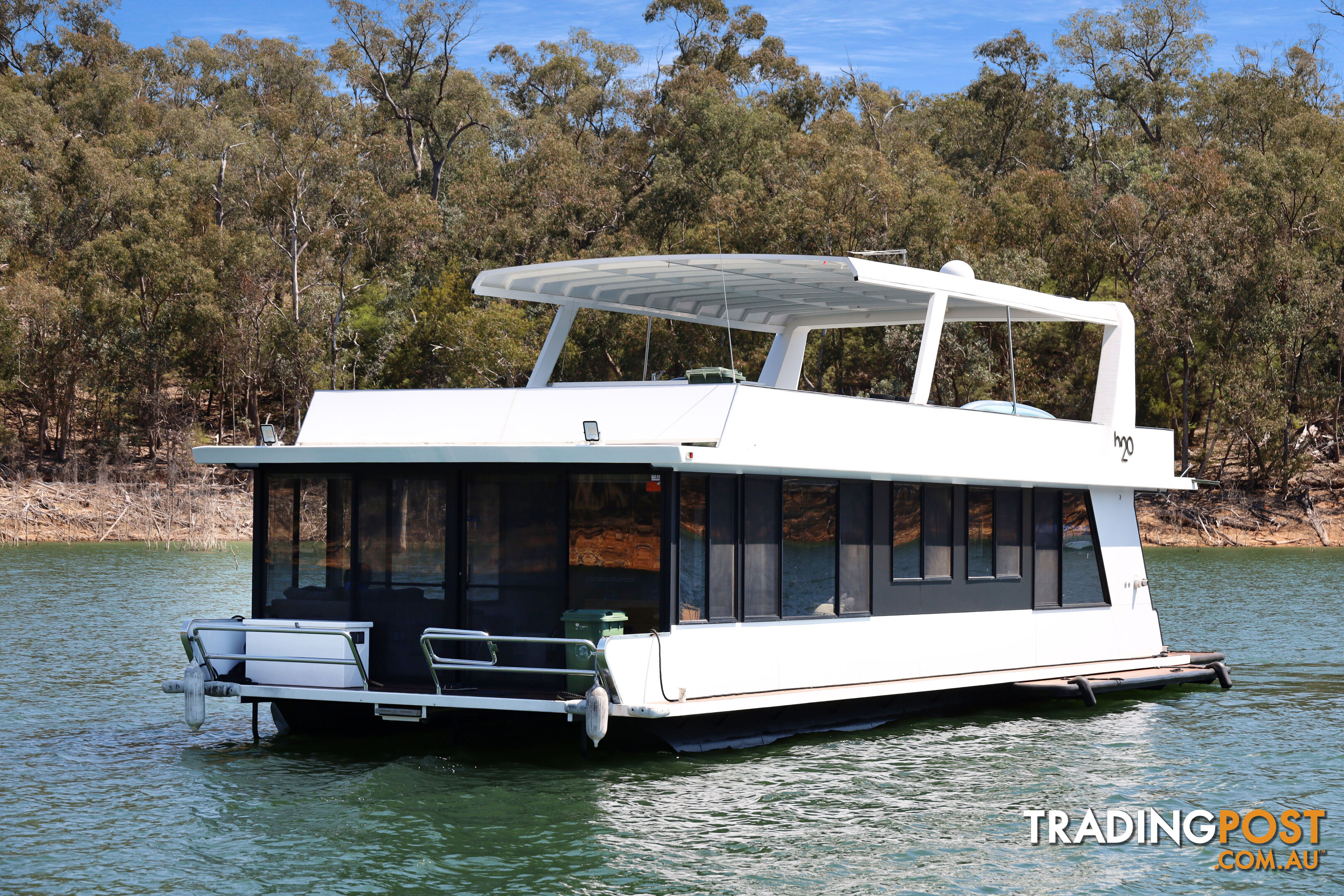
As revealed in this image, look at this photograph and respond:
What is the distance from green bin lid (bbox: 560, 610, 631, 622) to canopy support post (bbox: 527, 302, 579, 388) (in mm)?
4099

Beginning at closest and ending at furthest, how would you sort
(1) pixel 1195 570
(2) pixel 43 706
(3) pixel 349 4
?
(2) pixel 43 706
(1) pixel 1195 570
(3) pixel 349 4

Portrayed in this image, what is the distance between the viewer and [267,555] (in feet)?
41.9

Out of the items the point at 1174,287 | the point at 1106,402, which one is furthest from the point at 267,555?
the point at 1174,287

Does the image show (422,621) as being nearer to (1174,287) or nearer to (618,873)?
(618,873)

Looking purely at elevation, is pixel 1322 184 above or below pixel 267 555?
above

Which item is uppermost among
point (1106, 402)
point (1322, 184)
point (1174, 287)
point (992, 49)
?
point (992, 49)

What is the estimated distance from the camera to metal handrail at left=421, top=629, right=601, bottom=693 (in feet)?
35.8

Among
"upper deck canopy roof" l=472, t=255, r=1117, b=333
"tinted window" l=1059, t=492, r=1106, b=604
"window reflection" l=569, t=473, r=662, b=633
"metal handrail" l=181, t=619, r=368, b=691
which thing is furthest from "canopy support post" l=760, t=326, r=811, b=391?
"metal handrail" l=181, t=619, r=368, b=691

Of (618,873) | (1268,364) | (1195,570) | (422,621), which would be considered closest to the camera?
(618,873)

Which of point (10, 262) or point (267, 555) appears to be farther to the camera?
point (10, 262)

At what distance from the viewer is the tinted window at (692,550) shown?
11.7m

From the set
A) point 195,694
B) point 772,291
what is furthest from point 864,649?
point 195,694

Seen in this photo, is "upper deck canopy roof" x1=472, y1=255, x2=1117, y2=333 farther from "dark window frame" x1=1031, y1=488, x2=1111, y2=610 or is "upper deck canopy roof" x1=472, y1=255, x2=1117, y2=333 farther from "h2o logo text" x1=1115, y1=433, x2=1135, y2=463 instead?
"dark window frame" x1=1031, y1=488, x2=1111, y2=610

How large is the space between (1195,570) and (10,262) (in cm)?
4405
